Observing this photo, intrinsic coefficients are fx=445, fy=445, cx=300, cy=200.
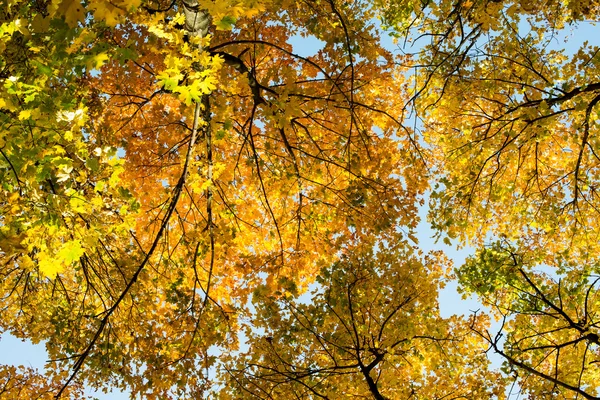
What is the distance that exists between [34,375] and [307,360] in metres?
5.69

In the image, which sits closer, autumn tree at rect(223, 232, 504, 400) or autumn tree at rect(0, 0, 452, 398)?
autumn tree at rect(0, 0, 452, 398)

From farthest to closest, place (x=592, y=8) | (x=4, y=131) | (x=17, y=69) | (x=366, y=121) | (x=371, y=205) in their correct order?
(x=366, y=121) < (x=371, y=205) < (x=592, y=8) < (x=17, y=69) < (x=4, y=131)

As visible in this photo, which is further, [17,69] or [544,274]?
[544,274]

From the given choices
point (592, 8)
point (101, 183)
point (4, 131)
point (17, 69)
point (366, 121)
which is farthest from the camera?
point (366, 121)

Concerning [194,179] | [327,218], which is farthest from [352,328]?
[194,179]

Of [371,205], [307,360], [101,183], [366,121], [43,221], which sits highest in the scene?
[366,121]

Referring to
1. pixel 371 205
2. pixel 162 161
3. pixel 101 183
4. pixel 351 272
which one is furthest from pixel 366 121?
pixel 101 183

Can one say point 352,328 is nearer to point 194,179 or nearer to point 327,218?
point 327,218

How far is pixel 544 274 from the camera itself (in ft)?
28.3

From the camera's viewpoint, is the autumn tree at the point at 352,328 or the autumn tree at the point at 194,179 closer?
the autumn tree at the point at 194,179

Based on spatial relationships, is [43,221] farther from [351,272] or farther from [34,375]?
[34,375]

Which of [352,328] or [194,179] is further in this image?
[352,328]

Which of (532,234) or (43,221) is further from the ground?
(532,234)

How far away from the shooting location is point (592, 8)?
5.95 meters
